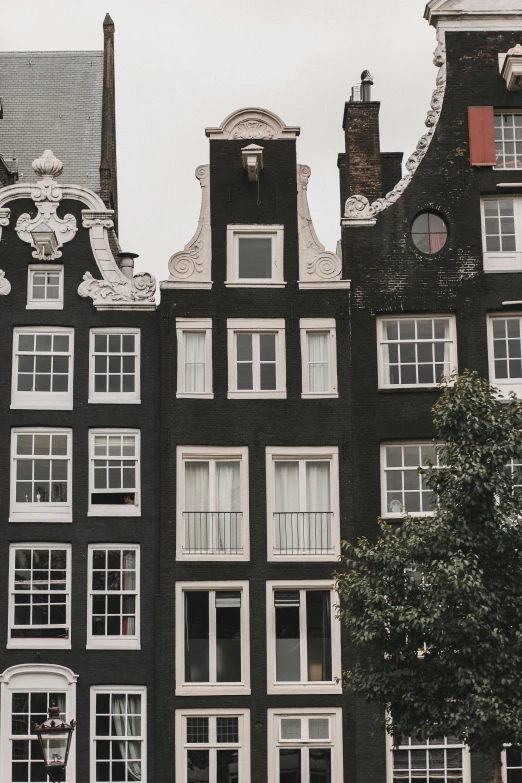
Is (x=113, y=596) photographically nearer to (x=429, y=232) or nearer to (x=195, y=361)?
(x=195, y=361)

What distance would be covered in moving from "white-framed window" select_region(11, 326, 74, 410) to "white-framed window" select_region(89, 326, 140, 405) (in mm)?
549

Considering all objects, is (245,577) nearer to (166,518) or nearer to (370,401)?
(166,518)

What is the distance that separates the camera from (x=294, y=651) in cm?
3431

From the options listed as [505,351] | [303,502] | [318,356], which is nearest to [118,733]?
[303,502]

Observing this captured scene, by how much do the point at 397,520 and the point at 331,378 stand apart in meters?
3.74

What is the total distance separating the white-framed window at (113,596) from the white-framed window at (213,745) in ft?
7.14

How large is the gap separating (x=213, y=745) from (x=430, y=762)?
16.1 ft

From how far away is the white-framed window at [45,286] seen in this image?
35.7 meters

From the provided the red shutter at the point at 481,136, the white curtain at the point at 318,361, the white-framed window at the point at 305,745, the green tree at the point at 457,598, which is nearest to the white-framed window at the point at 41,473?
the white curtain at the point at 318,361

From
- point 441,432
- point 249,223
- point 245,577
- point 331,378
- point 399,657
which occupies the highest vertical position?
point 249,223

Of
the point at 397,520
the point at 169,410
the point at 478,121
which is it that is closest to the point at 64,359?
the point at 169,410

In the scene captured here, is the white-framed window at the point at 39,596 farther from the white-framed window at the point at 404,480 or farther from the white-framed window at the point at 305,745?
the white-framed window at the point at 404,480


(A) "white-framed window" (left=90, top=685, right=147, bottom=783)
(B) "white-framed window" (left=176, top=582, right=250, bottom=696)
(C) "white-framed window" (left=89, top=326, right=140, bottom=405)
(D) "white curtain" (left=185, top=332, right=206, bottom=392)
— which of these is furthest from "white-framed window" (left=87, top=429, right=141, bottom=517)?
(A) "white-framed window" (left=90, top=685, right=147, bottom=783)

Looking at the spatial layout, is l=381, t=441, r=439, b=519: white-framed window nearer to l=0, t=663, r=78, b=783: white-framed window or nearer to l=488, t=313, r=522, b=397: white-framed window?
l=488, t=313, r=522, b=397: white-framed window
